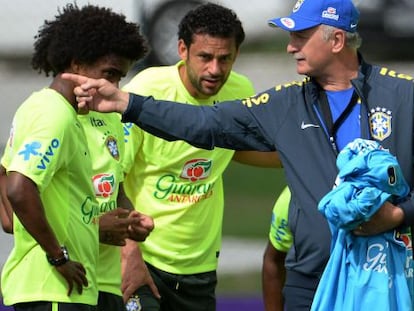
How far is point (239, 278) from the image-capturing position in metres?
8.53

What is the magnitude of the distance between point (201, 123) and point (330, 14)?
61 cm

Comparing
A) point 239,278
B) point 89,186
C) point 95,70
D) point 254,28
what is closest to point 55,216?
point 89,186

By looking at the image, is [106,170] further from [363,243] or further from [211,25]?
[363,243]

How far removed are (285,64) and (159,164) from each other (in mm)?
4013

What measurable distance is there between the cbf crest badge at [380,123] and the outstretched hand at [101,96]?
86 centimetres

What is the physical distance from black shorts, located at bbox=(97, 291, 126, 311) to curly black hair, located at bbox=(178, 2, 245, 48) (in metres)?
1.32

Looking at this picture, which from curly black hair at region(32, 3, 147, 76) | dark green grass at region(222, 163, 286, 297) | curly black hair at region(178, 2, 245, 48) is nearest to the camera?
curly black hair at region(32, 3, 147, 76)

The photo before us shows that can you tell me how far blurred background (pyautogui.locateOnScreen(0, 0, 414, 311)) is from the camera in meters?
8.80

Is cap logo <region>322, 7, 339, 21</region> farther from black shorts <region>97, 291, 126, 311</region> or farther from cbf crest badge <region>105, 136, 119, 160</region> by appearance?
black shorts <region>97, 291, 126, 311</region>

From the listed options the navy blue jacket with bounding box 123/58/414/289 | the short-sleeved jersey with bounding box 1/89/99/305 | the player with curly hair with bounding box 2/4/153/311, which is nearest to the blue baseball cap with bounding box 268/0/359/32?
the navy blue jacket with bounding box 123/58/414/289

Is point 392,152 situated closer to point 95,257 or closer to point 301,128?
point 301,128

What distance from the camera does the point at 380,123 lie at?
4.44m

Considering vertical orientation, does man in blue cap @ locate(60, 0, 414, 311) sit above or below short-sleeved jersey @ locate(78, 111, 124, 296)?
above

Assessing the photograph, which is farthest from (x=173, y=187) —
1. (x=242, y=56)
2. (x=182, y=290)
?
(x=242, y=56)
